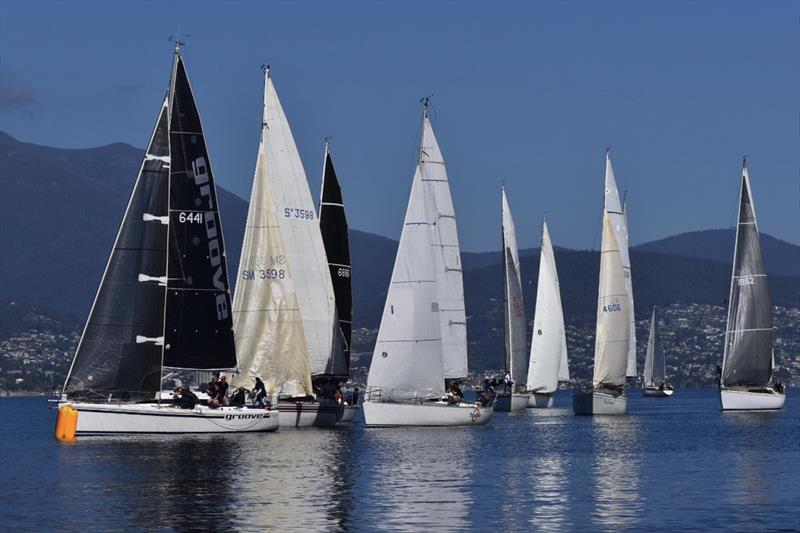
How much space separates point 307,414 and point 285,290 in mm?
5583

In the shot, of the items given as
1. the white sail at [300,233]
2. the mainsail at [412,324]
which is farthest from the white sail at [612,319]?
the mainsail at [412,324]

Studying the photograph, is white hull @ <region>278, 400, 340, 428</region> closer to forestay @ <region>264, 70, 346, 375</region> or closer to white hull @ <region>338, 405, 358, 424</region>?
white hull @ <region>338, 405, 358, 424</region>

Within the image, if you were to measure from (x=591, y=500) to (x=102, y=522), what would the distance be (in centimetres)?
1226

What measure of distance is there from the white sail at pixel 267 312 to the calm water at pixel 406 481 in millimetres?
2577

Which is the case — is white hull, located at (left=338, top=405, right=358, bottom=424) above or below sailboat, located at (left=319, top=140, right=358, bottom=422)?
below

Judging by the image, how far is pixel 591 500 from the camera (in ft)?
132

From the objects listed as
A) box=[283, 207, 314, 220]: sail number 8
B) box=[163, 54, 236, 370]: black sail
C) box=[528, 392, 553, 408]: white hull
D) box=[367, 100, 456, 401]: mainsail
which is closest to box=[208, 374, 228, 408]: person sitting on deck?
box=[163, 54, 236, 370]: black sail

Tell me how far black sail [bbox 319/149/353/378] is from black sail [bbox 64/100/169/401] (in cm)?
1668

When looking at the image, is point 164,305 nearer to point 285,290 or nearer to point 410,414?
point 285,290

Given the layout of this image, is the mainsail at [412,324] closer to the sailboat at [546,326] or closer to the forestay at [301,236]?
the forestay at [301,236]

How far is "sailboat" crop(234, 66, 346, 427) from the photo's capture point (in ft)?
212

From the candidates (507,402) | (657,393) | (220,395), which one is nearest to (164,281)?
(220,395)

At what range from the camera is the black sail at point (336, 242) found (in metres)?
74.0

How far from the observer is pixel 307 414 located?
220 feet
